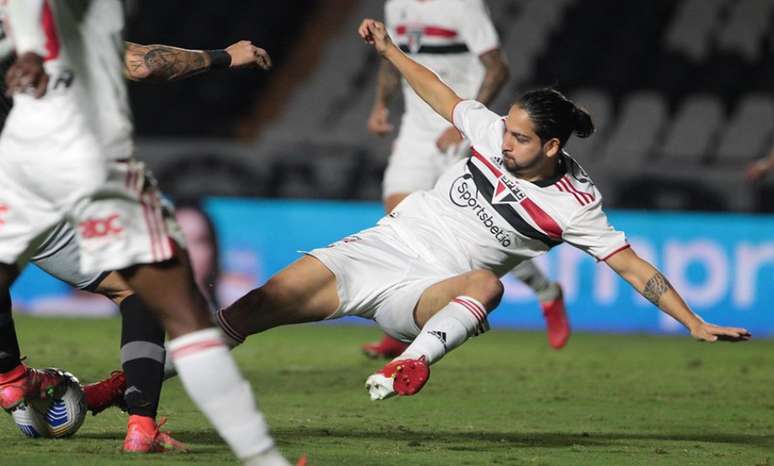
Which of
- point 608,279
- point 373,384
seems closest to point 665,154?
point 608,279

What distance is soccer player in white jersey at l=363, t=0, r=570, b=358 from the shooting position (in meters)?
9.47

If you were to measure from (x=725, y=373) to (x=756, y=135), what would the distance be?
7.60 metres

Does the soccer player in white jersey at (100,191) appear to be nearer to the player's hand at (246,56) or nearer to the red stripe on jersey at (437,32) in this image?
the player's hand at (246,56)

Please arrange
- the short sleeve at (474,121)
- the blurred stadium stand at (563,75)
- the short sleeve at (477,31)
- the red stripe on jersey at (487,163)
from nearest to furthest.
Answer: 1. the red stripe on jersey at (487,163)
2. the short sleeve at (474,121)
3. the short sleeve at (477,31)
4. the blurred stadium stand at (563,75)

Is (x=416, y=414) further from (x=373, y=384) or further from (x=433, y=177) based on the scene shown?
(x=433, y=177)

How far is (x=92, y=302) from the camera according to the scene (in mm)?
12844

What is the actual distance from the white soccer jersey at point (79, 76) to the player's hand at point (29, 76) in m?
0.06

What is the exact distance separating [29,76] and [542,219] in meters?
2.70

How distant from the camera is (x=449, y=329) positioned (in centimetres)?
573

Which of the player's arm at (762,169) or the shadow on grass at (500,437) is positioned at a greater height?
the player's arm at (762,169)

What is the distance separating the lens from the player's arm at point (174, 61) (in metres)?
5.42

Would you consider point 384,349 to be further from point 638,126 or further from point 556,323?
point 638,126

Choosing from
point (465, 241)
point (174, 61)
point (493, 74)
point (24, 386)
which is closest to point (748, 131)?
point (493, 74)

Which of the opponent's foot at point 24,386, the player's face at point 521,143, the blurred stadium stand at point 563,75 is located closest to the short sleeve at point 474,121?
the player's face at point 521,143
